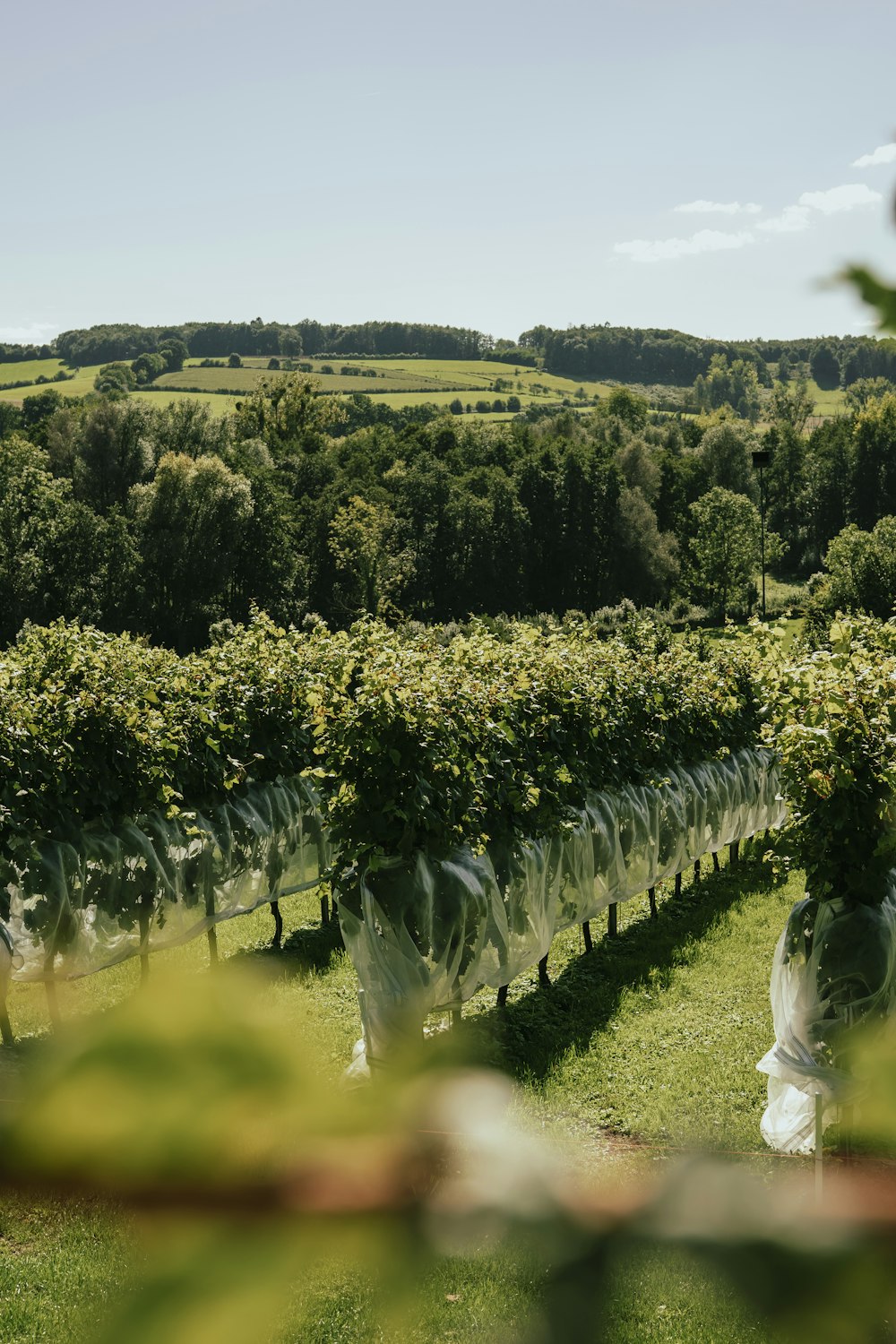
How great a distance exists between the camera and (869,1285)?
0.41 meters

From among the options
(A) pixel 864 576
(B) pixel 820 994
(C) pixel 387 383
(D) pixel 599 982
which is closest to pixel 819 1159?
(B) pixel 820 994

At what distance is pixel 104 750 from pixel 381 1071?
1057 cm

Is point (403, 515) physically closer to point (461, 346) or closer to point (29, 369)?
point (29, 369)

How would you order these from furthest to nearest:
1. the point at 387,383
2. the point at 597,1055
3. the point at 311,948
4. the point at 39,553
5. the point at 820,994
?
the point at 387,383
the point at 39,553
the point at 311,948
the point at 597,1055
the point at 820,994

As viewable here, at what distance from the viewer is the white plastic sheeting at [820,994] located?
8039 millimetres

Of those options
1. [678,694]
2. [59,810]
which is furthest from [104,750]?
[678,694]

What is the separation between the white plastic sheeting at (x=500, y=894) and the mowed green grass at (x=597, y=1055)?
0.60 metres

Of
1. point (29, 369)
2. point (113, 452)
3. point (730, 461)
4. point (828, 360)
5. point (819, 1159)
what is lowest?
point (819, 1159)

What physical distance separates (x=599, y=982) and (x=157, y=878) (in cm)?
512

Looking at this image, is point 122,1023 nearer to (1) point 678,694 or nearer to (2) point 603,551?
(1) point 678,694

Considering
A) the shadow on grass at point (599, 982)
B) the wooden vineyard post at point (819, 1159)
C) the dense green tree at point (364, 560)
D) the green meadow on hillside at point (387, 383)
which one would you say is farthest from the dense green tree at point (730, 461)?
the wooden vineyard post at point (819, 1159)

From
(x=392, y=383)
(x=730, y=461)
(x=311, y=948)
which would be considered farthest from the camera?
(x=392, y=383)

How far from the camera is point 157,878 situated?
11.3 m

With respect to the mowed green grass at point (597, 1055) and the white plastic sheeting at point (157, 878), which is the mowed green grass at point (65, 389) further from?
the mowed green grass at point (597, 1055)
